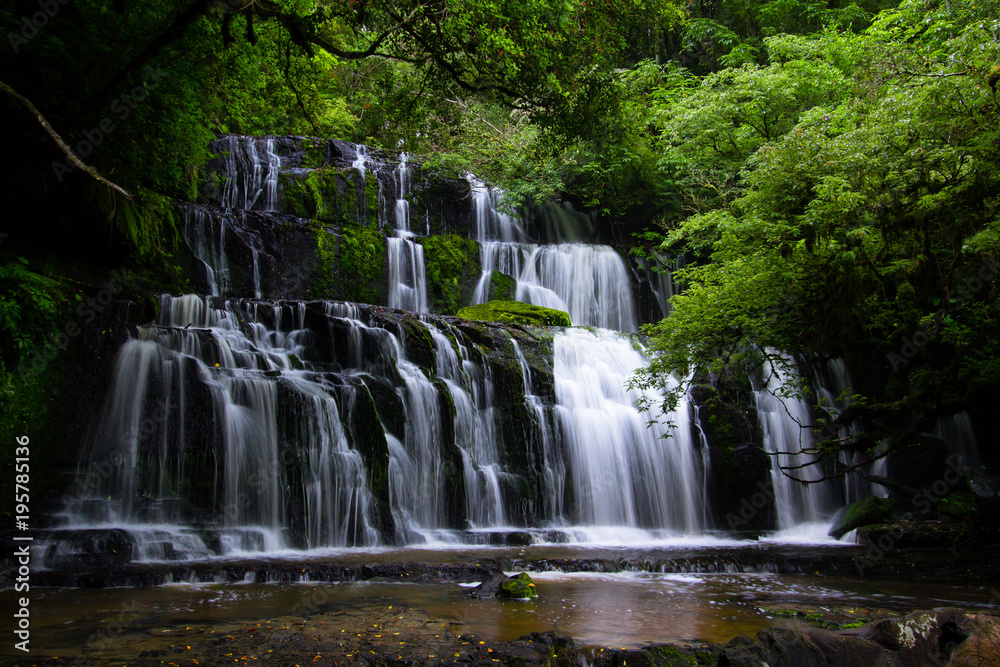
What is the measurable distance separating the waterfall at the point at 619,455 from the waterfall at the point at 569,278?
4.91 m

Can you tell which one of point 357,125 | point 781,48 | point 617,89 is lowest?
point 617,89

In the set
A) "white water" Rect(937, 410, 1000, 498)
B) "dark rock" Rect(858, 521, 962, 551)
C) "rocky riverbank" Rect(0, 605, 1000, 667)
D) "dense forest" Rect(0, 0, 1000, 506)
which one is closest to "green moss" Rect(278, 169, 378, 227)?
"dense forest" Rect(0, 0, 1000, 506)

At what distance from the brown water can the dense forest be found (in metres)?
2.44

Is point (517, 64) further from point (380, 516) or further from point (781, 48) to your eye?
point (781, 48)

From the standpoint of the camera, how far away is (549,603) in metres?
6.29

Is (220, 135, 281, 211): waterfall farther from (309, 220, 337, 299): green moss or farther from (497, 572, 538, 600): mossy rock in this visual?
(497, 572, 538, 600): mossy rock

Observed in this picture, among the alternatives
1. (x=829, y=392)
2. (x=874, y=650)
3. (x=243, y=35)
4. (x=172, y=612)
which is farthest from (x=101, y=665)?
(x=829, y=392)

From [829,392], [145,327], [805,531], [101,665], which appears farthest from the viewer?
[829,392]

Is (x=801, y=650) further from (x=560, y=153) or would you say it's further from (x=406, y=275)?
(x=406, y=275)

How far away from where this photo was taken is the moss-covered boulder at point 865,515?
1167cm

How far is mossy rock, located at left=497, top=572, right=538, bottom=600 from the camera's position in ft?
21.2

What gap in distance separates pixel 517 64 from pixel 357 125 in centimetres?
1826

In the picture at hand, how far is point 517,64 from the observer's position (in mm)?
7078

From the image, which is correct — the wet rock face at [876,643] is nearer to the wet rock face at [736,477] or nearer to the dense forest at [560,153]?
the dense forest at [560,153]
